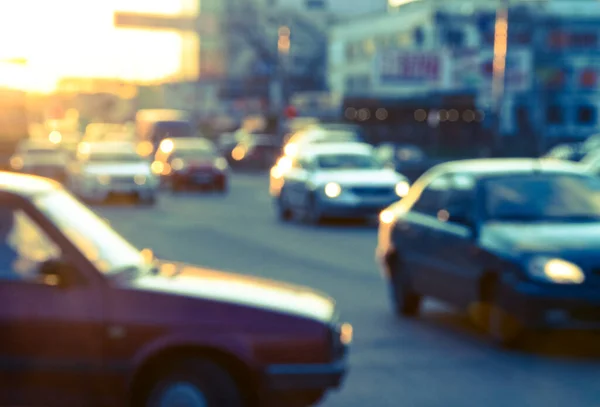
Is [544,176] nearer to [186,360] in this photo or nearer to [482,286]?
[482,286]

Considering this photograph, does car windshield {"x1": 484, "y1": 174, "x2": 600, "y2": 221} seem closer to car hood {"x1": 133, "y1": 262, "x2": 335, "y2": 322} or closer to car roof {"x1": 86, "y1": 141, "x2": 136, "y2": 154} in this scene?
car hood {"x1": 133, "y1": 262, "x2": 335, "y2": 322}

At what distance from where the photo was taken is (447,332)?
11.2 m

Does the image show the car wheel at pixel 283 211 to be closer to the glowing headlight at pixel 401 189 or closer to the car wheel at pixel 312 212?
the car wheel at pixel 312 212

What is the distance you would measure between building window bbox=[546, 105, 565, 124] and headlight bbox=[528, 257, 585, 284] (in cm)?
7554

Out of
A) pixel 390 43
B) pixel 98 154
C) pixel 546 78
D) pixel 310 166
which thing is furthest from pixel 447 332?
pixel 390 43

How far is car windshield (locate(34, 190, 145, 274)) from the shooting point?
254 inches

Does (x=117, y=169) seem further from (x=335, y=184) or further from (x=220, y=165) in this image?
(x=335, y=184)

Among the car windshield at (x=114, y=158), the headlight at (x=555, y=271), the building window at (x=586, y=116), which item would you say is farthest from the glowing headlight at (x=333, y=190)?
the building window at (x=586, y=116)

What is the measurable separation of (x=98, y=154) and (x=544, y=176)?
931 inches

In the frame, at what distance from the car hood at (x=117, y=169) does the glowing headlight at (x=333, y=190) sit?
8.49 metres

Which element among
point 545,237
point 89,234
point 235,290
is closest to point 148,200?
point 545,237

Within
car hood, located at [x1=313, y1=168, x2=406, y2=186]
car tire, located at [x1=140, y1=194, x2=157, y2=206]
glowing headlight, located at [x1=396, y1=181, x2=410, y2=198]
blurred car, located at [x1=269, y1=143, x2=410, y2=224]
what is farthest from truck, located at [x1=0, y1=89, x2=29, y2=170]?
glowing headlight, located at [x1=396, y1=181, x2=410, y2=198]

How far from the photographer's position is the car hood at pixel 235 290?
6.51m

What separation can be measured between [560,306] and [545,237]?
2.22 ft
